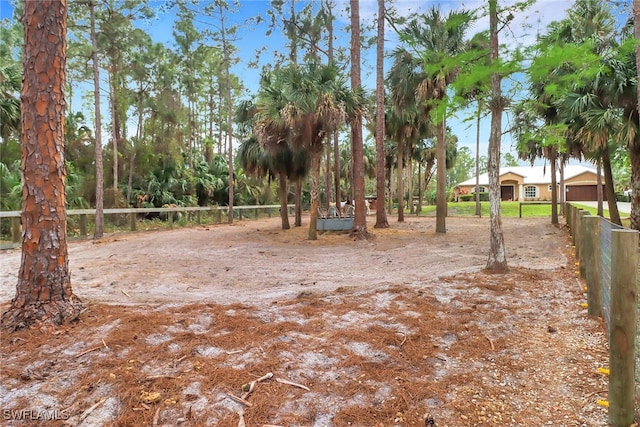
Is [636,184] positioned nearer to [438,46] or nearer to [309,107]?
[438,46]

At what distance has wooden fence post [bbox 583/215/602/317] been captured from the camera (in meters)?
3.98

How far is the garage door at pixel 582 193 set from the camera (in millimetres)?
42438

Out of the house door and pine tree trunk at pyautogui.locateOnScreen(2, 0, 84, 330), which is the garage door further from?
pine tree trunk at pyautogui.locateOnScreen(2, 0, 84, 330)

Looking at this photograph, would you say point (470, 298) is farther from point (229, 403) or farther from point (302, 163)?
point (302, 163)

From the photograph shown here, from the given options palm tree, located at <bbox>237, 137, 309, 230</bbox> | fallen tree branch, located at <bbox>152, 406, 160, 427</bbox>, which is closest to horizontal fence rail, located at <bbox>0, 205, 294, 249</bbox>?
palm tree, located at <bbox>237, 137, 309, 230</bbox>

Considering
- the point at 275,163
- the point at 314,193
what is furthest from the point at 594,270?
the point at 275,163

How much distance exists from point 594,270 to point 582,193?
156ft

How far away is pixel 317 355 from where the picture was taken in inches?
122

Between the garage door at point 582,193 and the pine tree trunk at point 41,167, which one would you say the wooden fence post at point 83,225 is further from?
the garage door at point 582,193

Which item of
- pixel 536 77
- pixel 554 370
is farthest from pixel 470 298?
pixel 536 77

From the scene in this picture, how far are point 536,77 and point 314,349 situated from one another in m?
5.03

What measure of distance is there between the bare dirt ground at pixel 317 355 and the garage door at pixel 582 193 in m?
45.3

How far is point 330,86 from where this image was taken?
11.0m

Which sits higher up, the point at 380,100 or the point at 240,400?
the point at 380,100
